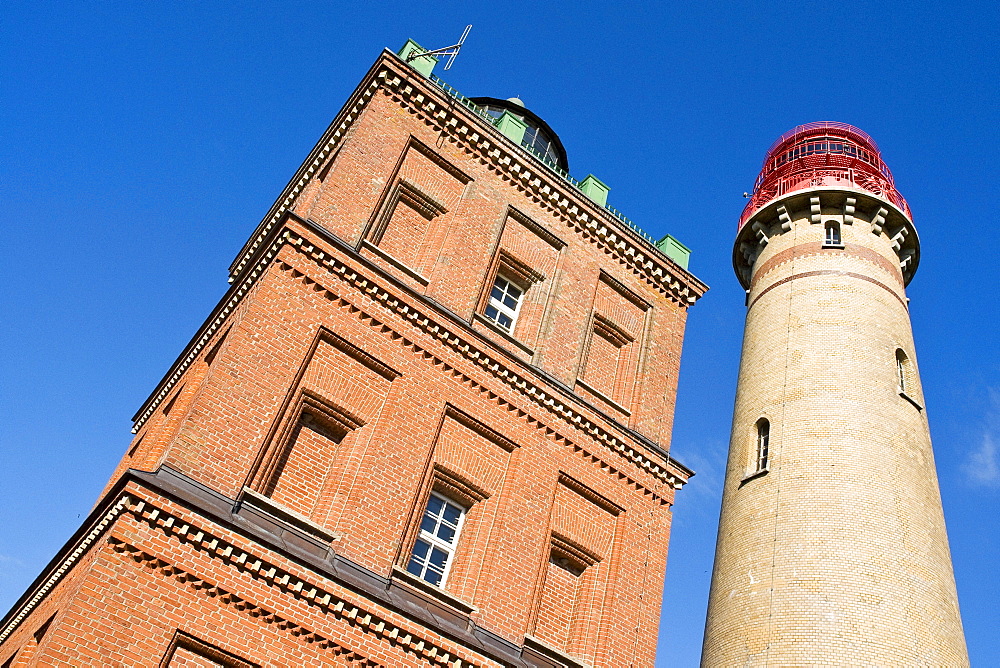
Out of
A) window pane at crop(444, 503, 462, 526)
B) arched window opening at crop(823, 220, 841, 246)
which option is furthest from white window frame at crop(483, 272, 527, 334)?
arched window opening at crop(823, 220, 841, 246)

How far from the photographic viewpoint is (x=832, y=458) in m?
21.6

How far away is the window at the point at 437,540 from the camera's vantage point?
13.4 m

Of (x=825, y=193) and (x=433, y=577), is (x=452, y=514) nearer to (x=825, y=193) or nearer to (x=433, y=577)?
(x=433, y=577)

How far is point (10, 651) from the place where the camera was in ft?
44.0

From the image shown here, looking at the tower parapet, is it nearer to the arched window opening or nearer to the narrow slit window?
the arched window opening

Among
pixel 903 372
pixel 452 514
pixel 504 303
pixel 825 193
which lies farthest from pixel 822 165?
pixel 452 514

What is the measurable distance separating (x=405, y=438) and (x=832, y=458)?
13092 millimetres

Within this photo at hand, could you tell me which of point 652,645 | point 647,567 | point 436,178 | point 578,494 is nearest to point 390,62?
point 436,178

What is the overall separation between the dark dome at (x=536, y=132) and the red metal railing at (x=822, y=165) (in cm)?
1017

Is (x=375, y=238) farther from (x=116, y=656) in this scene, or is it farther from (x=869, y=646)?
(x=869, y=646)

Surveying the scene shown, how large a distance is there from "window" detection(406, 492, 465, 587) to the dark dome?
39.8 ft

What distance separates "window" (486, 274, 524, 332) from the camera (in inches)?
676

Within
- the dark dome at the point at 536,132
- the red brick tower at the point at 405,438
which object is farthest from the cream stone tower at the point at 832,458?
the dark dome at the point at 536,132

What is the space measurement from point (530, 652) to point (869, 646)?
9111 millimetres
